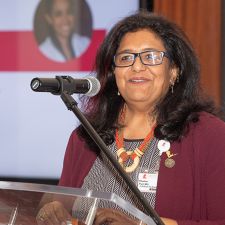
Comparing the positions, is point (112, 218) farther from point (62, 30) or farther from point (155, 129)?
point (62, 30)

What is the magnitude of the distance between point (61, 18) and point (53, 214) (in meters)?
2.38

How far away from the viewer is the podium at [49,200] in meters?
1.39

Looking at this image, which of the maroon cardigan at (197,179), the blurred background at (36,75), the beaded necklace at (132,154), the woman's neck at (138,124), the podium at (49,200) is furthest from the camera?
the blurred background at (36,75)

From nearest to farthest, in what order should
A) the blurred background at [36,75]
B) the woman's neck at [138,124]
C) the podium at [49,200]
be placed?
1. the podium at [49,200]
2. the woman's neck at [138,124]
3. the blurred background at [36,75]

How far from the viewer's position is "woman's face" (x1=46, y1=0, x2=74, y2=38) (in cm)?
369

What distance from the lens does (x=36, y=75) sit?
12.2ft

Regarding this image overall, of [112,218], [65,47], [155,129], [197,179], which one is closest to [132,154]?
[155,129]

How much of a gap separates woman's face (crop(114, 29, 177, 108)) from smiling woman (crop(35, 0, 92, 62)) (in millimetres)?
1398

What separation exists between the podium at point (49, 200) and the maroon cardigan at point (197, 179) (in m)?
0.60

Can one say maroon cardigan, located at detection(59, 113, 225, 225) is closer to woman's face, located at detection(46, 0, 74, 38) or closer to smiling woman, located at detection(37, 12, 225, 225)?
smiling woman, located at detection(37, 12, 225, 225)

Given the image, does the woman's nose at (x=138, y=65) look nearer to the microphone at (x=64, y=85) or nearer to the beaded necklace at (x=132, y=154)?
the beaded necklace at (x=132, y=154)

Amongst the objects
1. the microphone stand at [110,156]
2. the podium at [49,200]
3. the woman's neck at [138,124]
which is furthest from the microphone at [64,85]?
the woman's neck at [138,124]

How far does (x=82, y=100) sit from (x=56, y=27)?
4.20 feet

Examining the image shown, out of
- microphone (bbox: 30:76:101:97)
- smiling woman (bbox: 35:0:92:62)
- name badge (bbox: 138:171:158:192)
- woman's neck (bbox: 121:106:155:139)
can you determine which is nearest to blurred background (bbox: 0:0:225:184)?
smiling woman (bbox: 35:0:92:62)
